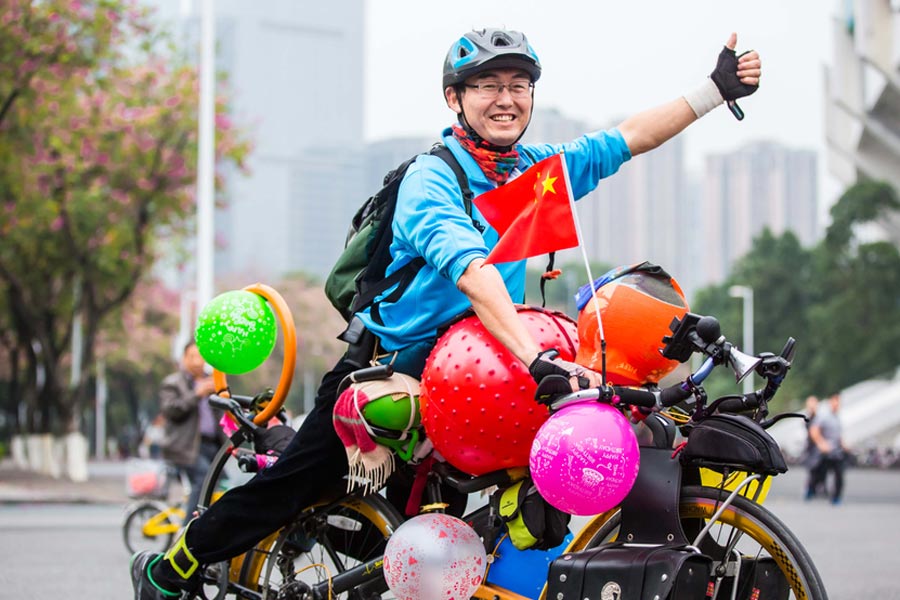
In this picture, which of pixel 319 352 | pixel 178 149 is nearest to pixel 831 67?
pixel 319 352

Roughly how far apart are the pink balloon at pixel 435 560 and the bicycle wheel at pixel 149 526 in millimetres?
6101

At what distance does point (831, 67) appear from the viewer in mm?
57656

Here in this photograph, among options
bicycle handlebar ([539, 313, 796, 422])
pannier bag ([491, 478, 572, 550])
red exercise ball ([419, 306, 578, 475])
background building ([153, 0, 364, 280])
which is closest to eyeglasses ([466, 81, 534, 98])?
red exercise ball ([419, 306, 578, 475])

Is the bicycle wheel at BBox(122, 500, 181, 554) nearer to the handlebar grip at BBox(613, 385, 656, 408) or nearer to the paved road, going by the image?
the paved road

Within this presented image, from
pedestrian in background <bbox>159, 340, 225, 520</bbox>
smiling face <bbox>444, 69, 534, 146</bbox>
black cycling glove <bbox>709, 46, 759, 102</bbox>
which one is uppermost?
black cycling glove <bbox>709, 46, 759, 102</bbox>

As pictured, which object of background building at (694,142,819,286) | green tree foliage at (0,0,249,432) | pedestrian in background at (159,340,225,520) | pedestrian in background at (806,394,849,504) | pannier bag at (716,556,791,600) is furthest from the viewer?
background building at (694,142,819,286)

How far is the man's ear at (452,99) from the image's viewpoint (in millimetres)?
4293

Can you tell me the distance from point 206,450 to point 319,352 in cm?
6562

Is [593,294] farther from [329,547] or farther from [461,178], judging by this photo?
[329,547]

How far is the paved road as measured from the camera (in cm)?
788

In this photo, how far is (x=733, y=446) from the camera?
3486 mm

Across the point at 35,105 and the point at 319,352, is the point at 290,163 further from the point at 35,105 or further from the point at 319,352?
the point at 35,105

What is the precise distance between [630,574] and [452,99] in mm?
1629

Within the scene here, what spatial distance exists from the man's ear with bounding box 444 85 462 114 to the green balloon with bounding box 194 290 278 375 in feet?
3.80
